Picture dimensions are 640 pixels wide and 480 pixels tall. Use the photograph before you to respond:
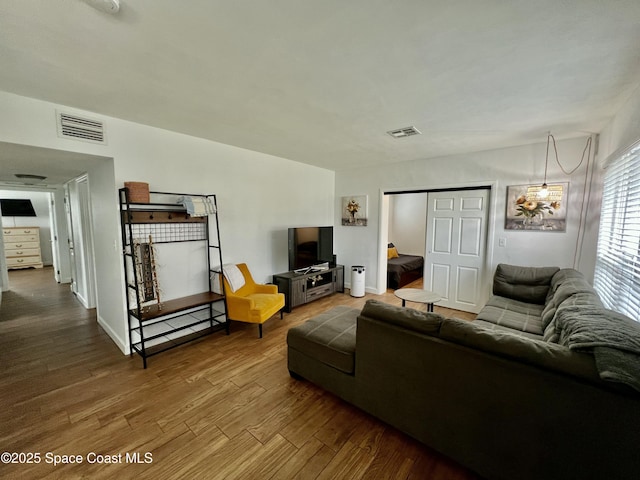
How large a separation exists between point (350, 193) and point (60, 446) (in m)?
4.95

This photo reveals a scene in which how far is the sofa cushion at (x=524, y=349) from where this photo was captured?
3.92ft

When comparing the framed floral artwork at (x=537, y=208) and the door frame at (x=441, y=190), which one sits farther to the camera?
the door frame at (x=441, y=190)

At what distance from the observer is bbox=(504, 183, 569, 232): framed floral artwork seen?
3.30m

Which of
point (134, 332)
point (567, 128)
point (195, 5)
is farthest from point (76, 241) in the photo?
point (567, 128)

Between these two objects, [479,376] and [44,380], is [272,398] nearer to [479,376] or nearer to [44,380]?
[479,376]

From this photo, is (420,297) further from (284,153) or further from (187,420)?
(284,153)

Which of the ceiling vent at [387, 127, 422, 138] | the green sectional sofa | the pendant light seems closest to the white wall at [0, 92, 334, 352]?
the ceiling vent at [387, 127, 422, 138]

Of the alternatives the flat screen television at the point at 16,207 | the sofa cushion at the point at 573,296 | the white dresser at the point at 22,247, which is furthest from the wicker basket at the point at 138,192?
the flat screen television at the point at 16,207

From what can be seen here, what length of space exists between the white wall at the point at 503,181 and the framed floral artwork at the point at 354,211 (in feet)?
0.51

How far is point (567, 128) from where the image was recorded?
9.41 ft

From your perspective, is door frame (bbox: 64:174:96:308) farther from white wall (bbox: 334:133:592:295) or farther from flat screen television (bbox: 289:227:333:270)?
white wall (bbox: 334:133:592:295)

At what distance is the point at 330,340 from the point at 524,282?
2.76 metres

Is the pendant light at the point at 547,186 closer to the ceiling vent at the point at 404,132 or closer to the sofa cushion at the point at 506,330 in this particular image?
the ceiling vent at the point at 404,132

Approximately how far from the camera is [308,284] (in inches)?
178
